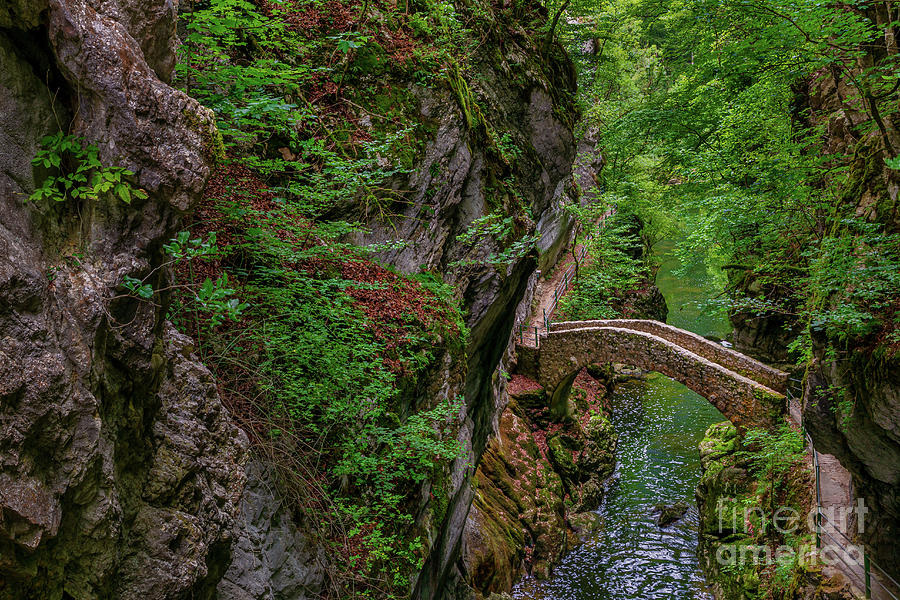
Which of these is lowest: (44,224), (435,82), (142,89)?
(44,224)

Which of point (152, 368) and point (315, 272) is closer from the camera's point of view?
point (152, 368)

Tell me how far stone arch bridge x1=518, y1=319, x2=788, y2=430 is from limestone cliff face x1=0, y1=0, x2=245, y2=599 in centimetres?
1329

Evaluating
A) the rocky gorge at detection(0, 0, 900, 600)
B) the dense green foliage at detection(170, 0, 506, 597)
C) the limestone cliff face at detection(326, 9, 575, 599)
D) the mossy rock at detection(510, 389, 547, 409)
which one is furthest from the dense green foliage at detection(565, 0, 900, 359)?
the mossy rock at detection(510, 389, 547, 409)

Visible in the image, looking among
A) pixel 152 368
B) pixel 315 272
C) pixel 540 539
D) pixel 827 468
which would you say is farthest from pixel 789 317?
pixel 152 368

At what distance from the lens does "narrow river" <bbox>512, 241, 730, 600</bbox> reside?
36.3 feet

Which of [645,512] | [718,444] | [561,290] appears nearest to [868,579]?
[718,444]

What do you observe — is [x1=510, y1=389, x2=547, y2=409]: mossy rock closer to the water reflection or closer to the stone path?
the stone path

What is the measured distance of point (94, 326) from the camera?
2.17 metres

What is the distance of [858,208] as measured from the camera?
688 centimetres

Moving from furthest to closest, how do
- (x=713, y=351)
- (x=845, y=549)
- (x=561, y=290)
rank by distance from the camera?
(x=561, y=290)
(x=713, y=351)
(x=845, y=549)

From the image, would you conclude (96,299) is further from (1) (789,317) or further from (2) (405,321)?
(1) (789,317)

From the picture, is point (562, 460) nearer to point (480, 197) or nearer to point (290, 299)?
point (480, 197)

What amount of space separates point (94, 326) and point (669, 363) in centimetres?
1436

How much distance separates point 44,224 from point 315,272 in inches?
113
